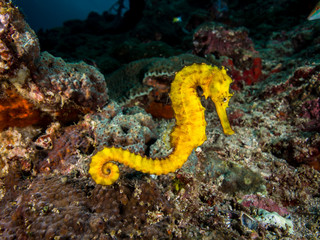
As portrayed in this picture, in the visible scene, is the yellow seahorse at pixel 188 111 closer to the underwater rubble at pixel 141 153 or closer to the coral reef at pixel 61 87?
the underwater rubble at pixel 141 153

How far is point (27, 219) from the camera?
1720 mm

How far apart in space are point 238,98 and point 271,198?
2.48 m

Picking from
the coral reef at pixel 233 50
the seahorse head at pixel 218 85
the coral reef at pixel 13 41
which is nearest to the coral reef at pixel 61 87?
the coral reef at pixel 13 41

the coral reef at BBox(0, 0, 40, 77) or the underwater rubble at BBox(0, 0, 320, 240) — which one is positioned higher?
the coral reef at BBox(0, 0, 40, 77)

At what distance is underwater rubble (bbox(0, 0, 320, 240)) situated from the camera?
1.74m

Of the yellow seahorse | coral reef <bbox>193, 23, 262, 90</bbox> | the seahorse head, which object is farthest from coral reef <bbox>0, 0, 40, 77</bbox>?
coral reef <bbox>193, 23, 262, 90</bbox>

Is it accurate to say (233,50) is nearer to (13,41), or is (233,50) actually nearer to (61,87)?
(61,87)

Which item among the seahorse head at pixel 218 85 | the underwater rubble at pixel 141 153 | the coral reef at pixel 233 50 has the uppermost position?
the coral reef at pixel 233 50

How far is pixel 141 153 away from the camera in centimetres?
241

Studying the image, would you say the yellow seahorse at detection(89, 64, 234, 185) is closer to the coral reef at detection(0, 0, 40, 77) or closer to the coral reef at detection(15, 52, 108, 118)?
the coral reef at detection(15, 52, 108, 118)

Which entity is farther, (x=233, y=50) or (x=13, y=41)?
(x=233, y=50)

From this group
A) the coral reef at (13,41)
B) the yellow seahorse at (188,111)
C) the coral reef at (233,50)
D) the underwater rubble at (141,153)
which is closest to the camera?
the coral reef at (13,41)

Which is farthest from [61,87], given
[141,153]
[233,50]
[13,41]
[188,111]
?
[233,50]

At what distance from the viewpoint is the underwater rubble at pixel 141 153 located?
174 centimetres
